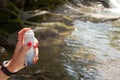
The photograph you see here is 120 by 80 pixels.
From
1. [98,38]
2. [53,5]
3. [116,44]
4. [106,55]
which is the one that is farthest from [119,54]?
[53,5]

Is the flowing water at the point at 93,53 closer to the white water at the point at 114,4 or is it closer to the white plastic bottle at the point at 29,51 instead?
the white plastic bottle at the point at 29,51

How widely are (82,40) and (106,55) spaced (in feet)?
7.97

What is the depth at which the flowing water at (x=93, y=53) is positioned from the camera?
34.9 ft

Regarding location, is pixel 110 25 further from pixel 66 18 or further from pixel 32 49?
pixel 32 49

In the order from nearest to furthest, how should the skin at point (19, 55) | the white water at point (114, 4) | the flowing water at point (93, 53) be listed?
the skin at point (19, 55) < the flowing water at point (93, 53) < the white water at point (114, 4)

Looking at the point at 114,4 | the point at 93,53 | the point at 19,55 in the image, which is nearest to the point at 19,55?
the point at 19,55

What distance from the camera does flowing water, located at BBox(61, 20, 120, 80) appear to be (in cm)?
1065

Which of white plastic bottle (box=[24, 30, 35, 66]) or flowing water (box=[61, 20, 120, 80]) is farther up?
white plastic bottle (box=[24, 30, 35, 66])

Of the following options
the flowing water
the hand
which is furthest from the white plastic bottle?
the flowing water

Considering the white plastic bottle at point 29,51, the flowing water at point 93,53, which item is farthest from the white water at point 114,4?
the white plastic bottle at point 29,51

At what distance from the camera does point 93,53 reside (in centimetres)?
1302

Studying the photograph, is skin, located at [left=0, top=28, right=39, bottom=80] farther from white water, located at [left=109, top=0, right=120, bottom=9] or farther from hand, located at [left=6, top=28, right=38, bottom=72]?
white water, located at [left=109, top=0, right=120, bottom=9]

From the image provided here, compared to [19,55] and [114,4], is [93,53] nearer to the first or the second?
[19,55]

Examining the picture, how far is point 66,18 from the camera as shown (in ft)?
61.2
